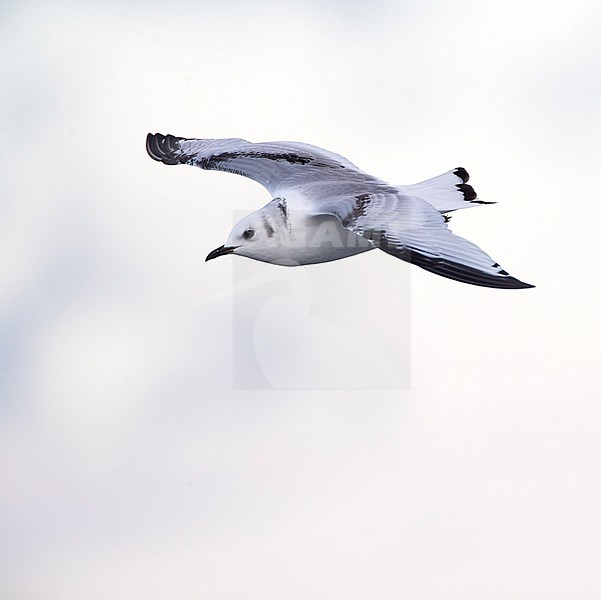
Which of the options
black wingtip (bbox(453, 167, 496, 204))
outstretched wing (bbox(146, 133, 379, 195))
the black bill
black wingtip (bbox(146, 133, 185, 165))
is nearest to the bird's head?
the black bill

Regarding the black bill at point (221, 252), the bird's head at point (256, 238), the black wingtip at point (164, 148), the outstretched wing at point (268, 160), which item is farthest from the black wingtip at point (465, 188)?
the black wingtip at point (164, 148)

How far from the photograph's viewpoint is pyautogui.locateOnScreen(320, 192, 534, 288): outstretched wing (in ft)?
29.4

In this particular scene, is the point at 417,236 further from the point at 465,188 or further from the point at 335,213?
the point at 465,188

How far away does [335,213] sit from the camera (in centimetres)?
1043

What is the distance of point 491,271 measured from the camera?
8898 millimetres

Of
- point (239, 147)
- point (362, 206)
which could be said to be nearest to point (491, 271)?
point (362, 206)

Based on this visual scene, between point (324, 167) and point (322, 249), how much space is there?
4.47 ft

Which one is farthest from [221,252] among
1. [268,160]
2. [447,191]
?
[447,191]

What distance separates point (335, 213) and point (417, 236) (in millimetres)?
1057

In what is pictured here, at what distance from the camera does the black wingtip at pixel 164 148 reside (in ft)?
45.3

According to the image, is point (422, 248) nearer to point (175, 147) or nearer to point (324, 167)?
point (324, 167)

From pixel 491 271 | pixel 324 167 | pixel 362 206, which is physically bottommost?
pixel 491 271

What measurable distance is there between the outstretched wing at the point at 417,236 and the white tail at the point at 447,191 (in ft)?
2.29

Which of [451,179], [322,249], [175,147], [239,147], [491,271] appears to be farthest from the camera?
[175,147]
